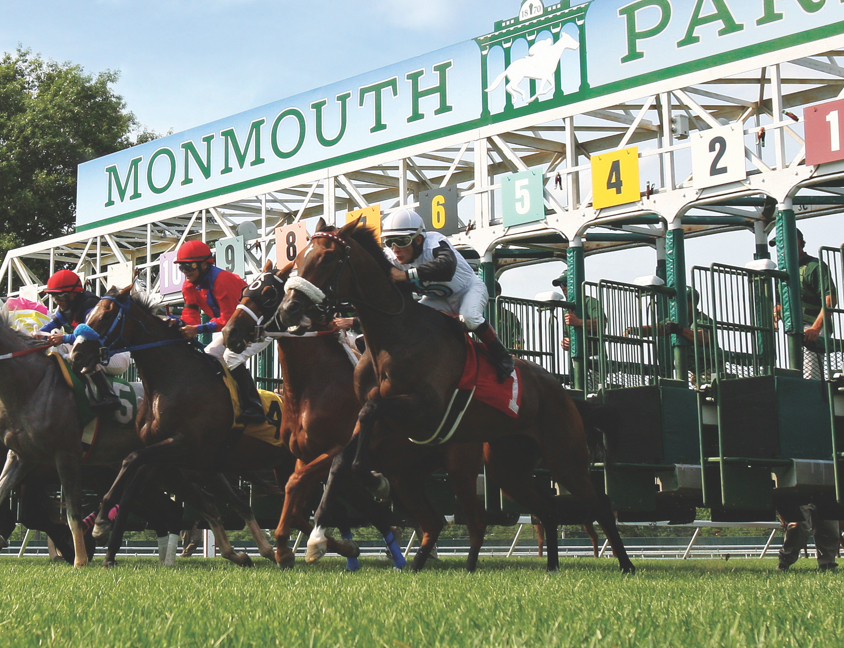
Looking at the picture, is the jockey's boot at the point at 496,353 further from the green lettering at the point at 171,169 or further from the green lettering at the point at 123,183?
the green lettering at the point at 123,183

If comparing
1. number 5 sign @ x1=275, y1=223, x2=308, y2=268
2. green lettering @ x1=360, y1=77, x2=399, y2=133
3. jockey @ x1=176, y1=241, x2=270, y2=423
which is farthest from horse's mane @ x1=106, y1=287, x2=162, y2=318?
green lettering @ x1=360, y1=77, x2=399, y2=133

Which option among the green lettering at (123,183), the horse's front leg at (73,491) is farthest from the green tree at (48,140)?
the horse's front leg at (73,491)

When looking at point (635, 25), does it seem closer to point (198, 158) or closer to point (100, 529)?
point (198, 158)

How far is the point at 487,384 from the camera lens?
5992 mm

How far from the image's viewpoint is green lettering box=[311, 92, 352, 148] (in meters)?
15.5

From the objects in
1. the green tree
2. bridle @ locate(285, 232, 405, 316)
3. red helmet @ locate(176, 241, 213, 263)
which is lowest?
bridle @ locate(285, 232, 405, 316)

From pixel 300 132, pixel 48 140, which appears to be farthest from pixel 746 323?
pixel 48 140

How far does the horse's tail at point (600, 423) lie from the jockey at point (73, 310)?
3729 mm

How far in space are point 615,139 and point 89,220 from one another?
34.9ft

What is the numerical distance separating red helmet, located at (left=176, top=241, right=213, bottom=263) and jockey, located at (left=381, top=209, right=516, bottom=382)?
173cm

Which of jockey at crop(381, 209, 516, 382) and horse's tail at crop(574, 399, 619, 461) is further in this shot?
horse's tail at crop(574, 399, 619, 461)

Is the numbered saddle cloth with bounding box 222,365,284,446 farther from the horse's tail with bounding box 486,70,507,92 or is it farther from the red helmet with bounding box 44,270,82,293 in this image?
the horse's tail with bounding box 486,70,507,92

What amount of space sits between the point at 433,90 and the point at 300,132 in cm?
279

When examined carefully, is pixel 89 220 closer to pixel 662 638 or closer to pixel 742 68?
pixel 742 68
